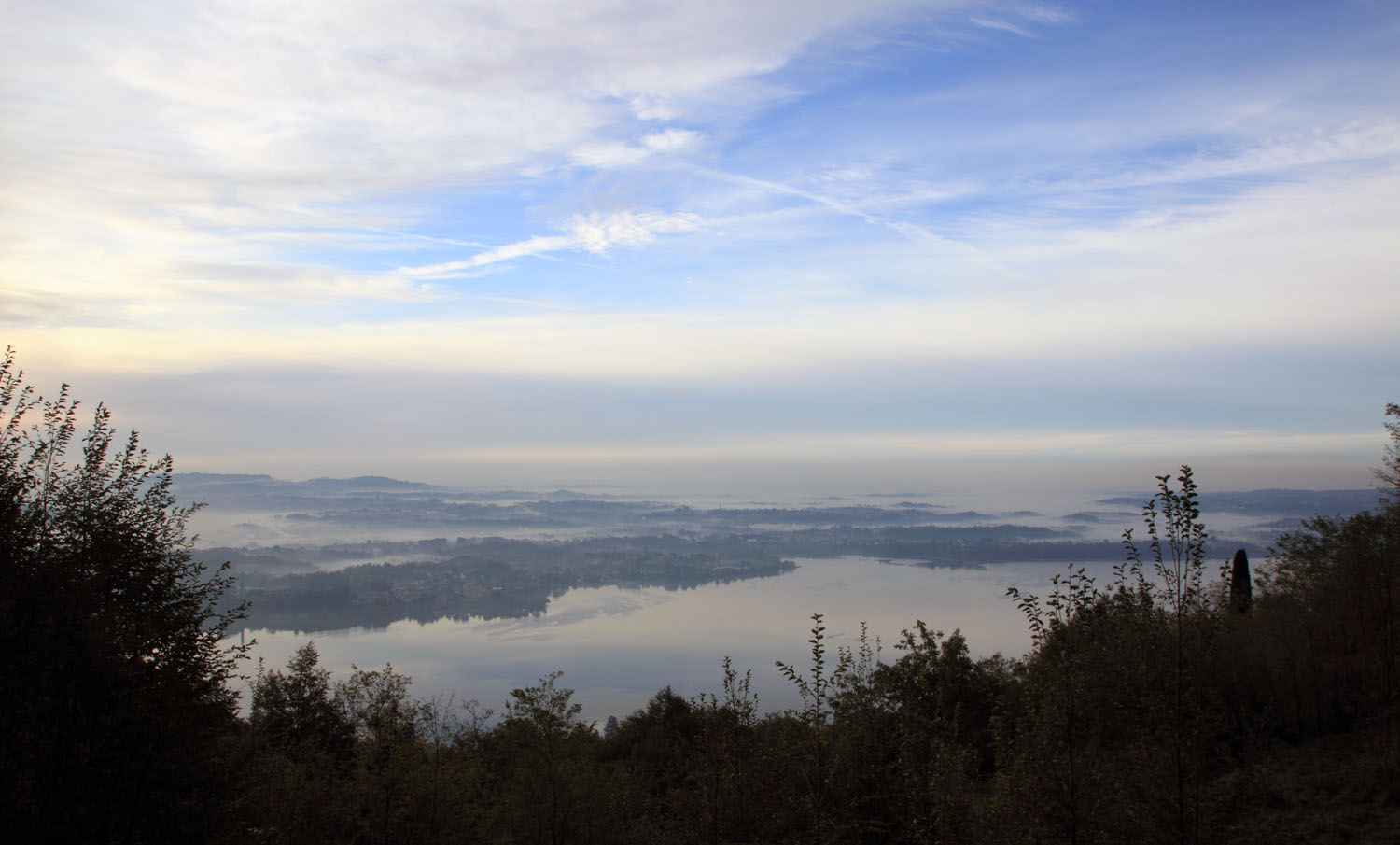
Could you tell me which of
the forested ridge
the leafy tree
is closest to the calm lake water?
the leafy tree

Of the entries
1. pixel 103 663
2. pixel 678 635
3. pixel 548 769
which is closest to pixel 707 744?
pixel 548 769

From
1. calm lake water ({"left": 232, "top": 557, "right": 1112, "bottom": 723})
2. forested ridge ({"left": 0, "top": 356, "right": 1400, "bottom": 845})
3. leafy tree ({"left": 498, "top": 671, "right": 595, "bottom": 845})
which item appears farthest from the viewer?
calm lake water ({"left": 232, "top": 557, "right": 1112, "bottom": 723})

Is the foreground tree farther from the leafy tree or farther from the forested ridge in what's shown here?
the leafy tree

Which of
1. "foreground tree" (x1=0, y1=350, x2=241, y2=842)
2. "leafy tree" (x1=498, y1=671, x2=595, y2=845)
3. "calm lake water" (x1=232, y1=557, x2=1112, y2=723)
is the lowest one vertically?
"calm lake water" (x1=232, y1=557, x2=1112, y2=723)

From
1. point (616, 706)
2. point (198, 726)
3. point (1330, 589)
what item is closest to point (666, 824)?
point (198, 726)

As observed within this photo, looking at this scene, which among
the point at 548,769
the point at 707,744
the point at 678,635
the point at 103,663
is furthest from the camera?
the point at 678,635

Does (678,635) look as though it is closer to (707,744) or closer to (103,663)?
(707,744)
